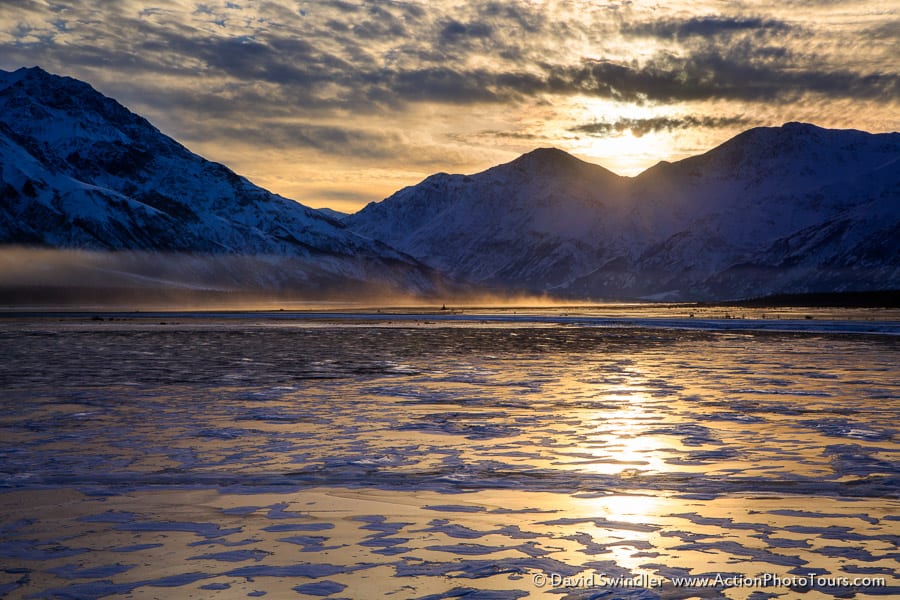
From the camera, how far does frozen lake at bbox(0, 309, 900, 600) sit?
9352 millimetres

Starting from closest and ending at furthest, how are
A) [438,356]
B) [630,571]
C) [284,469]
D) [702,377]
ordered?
[630,571], [284,469], [702,377], [438,356]

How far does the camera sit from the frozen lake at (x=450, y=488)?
9.35 m

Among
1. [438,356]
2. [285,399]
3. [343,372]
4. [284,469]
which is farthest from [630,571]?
[438,356]

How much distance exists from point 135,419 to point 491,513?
11.3 meters

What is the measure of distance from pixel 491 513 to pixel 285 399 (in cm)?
1327

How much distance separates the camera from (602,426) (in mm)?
18969

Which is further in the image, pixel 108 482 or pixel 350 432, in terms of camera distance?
pixel 350 432

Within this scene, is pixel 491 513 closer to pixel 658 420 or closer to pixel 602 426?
pixel 602 426

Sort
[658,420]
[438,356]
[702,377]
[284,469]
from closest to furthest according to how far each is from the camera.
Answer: [284,469] → [658,420] → [702,377] → [438,356]

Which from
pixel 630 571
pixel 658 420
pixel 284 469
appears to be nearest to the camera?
pixel 630 571

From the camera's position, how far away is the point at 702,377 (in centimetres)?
2998

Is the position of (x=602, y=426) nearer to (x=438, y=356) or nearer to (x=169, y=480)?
(x=169, y=480)

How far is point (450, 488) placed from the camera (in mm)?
13375

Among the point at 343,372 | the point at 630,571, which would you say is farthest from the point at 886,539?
the point at 343,372
